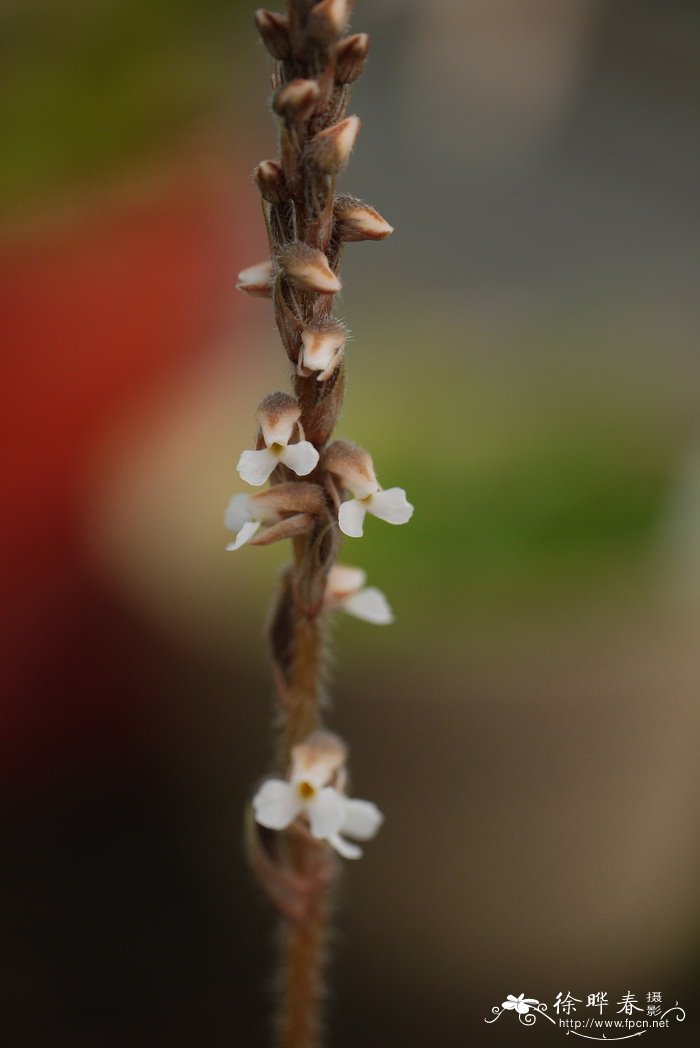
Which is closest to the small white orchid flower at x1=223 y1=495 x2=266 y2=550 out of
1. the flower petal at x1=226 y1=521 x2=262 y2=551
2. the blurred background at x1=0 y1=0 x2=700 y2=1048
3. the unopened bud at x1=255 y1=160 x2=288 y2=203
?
the flower petal at x1=226 y1=521 x2=262 y2=551

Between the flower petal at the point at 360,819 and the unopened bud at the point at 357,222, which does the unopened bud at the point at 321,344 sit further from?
the flower petal at the point at 360,819

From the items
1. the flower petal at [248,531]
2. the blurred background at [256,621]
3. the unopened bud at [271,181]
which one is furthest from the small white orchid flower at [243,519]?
the blurred background at [256,621]

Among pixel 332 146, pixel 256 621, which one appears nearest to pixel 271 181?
pixel 332 146

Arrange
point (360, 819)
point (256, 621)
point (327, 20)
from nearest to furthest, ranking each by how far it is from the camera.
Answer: point (327, 20)
point (360, 819)
point (256, 621)

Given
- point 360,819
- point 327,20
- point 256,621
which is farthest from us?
point 256,621

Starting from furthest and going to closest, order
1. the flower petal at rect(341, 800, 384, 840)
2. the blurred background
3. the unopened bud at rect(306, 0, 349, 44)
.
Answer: the blurred background < the flower petal at rect(341, 800, 384, 840) < the unopened bud at rect(306, 0, 349, 44)

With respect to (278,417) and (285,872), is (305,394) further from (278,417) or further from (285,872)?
(285,872)

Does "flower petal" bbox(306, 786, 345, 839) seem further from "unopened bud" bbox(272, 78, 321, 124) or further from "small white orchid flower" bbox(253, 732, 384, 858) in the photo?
"unopened bud" bbox(272, 78, 321, 124)
